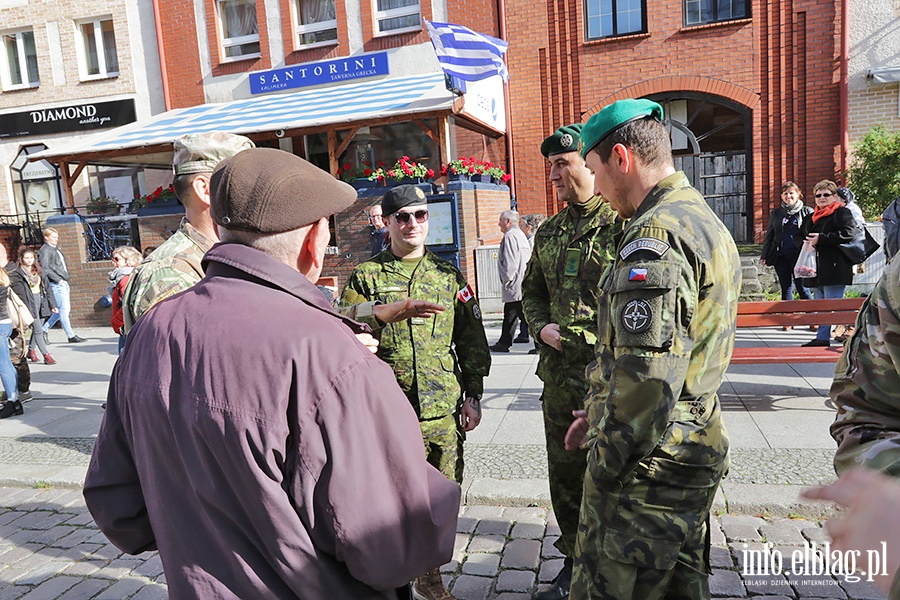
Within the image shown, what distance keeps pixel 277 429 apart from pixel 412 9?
14378 millimetres

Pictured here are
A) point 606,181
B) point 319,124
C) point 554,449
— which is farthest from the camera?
point 319,124

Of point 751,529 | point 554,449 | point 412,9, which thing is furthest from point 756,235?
point 554,449

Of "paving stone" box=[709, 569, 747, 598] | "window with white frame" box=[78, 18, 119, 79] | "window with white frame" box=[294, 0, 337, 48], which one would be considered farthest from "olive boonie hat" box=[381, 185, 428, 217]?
"window with white frame" box=[78, 18, 119, 79]

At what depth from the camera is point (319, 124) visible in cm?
1200

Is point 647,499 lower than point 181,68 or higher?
lower

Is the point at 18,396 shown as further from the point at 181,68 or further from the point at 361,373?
the point at 181,68

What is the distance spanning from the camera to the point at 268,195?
1.47 metres

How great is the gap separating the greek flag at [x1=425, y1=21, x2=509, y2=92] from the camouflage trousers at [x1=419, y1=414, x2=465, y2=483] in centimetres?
837

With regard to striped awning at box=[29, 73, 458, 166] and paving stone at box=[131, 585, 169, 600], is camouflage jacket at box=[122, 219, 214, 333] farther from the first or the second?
striped awning at box=[29, 73, 458, 166]

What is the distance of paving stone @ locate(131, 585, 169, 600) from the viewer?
11.0 feet

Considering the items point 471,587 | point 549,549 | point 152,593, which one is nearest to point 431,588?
point 471,587

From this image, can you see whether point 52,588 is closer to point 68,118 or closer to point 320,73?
point 320,73

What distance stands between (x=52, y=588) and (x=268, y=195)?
3212 mm

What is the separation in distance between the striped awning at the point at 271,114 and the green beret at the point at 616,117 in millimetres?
9309
